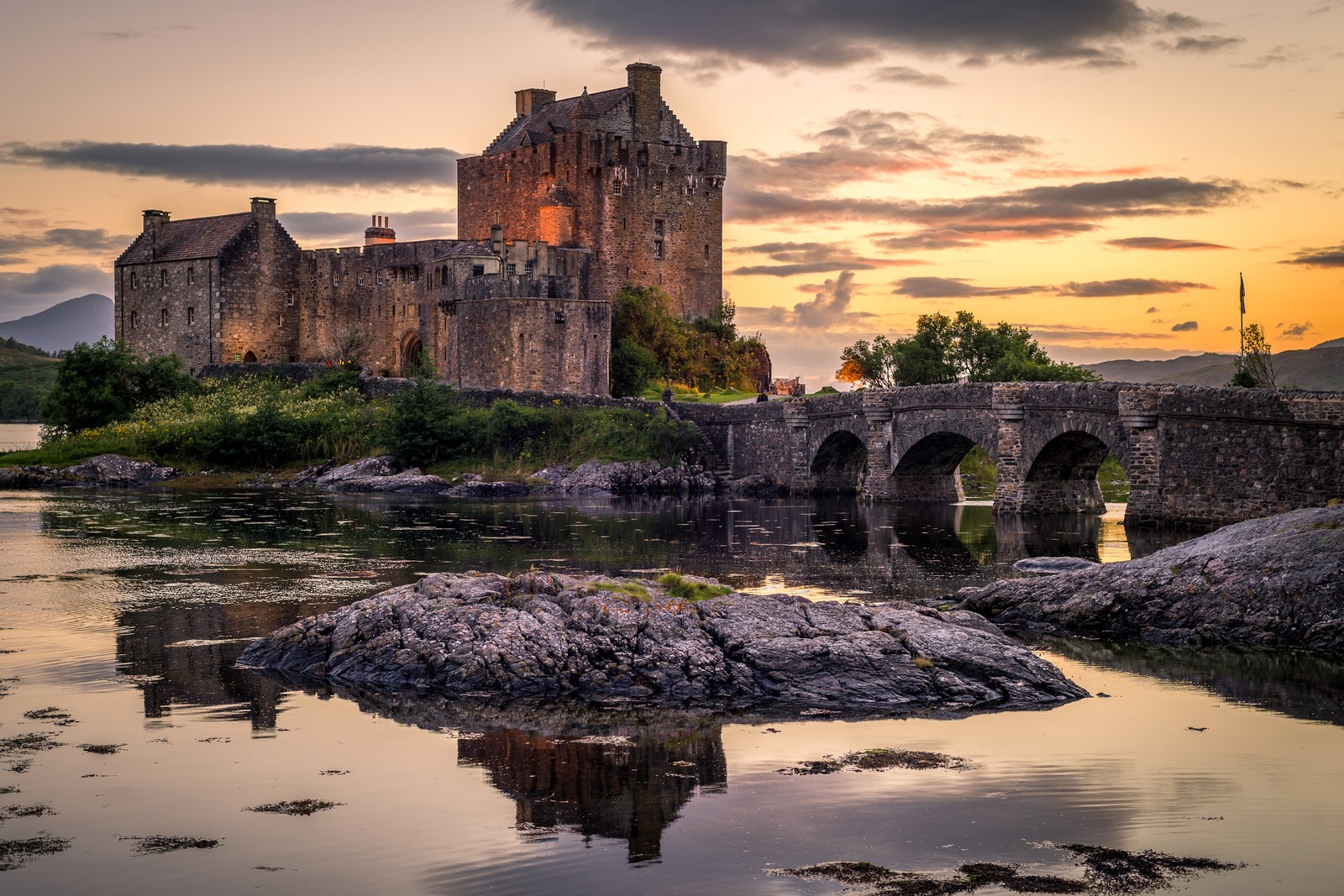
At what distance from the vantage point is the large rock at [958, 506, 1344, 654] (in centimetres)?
1973

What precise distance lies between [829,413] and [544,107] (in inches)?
1343

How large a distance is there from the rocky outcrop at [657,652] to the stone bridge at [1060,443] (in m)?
17.1

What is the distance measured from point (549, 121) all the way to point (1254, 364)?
1628 inches

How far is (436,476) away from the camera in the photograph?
53.8m

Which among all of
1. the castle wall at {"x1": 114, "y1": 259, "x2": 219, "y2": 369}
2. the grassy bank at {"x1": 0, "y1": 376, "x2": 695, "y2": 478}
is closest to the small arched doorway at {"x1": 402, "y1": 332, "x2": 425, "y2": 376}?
the grassy bank at {"x1": 0, "y1": 376, "x2": 695, "y2": 478}

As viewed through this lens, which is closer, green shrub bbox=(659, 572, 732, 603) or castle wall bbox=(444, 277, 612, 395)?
green shrub bbox=(659, 572, 732, 603)

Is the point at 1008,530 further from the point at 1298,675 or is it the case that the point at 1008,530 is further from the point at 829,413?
the point at 1298,675

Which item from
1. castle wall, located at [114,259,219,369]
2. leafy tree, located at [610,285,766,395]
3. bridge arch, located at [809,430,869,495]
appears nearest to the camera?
bridge arch, located at [809,430,869,495]

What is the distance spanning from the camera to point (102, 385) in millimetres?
64750

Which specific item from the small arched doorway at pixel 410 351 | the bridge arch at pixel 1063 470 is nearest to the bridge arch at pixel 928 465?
the bridge arch at pixel 1063 470

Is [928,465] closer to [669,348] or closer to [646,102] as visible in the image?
[669,348]

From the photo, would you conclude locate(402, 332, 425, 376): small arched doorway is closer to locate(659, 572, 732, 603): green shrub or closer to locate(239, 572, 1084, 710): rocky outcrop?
locate(659, 572, 732, 603): green shrub

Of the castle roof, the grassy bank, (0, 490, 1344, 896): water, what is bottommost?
(0, 490, 1344, 896): water

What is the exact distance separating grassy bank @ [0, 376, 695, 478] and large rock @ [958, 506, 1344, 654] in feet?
111
